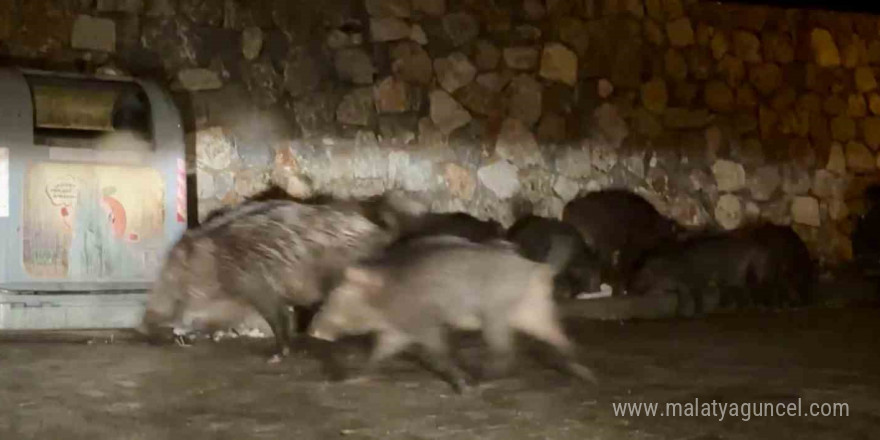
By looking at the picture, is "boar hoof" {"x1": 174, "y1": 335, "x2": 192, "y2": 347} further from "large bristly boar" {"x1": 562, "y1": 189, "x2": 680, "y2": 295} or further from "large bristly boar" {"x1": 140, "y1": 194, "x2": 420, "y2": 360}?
"large bristly boar" {"x1": 562, "y1": 189, "x2": 680, "y2": 295}

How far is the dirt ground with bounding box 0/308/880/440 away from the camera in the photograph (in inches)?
98.4

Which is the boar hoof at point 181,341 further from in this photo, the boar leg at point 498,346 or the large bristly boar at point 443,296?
the boar leg at point 498,346

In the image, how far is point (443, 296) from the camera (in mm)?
3021

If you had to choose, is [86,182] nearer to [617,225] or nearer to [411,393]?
[411,393]

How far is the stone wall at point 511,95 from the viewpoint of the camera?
5.24 metres

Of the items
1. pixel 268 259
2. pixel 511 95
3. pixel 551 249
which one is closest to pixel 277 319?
pixel 268 259

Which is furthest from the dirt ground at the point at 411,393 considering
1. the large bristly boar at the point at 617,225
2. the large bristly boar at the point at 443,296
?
the large bristly boar at the point at 617,225

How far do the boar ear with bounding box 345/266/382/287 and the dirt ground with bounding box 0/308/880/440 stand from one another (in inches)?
12.8

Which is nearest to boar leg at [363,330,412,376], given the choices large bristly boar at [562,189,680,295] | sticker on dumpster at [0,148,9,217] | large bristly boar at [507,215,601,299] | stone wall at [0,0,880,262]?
sticker on dumpster at [0,148,9,217]

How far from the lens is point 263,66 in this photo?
5.38 meters

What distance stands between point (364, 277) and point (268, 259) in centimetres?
60

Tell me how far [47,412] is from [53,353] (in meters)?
1.05

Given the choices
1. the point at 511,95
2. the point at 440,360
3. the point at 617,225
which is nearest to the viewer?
the point at 440,360

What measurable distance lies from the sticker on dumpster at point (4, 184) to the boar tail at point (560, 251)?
2700mm
